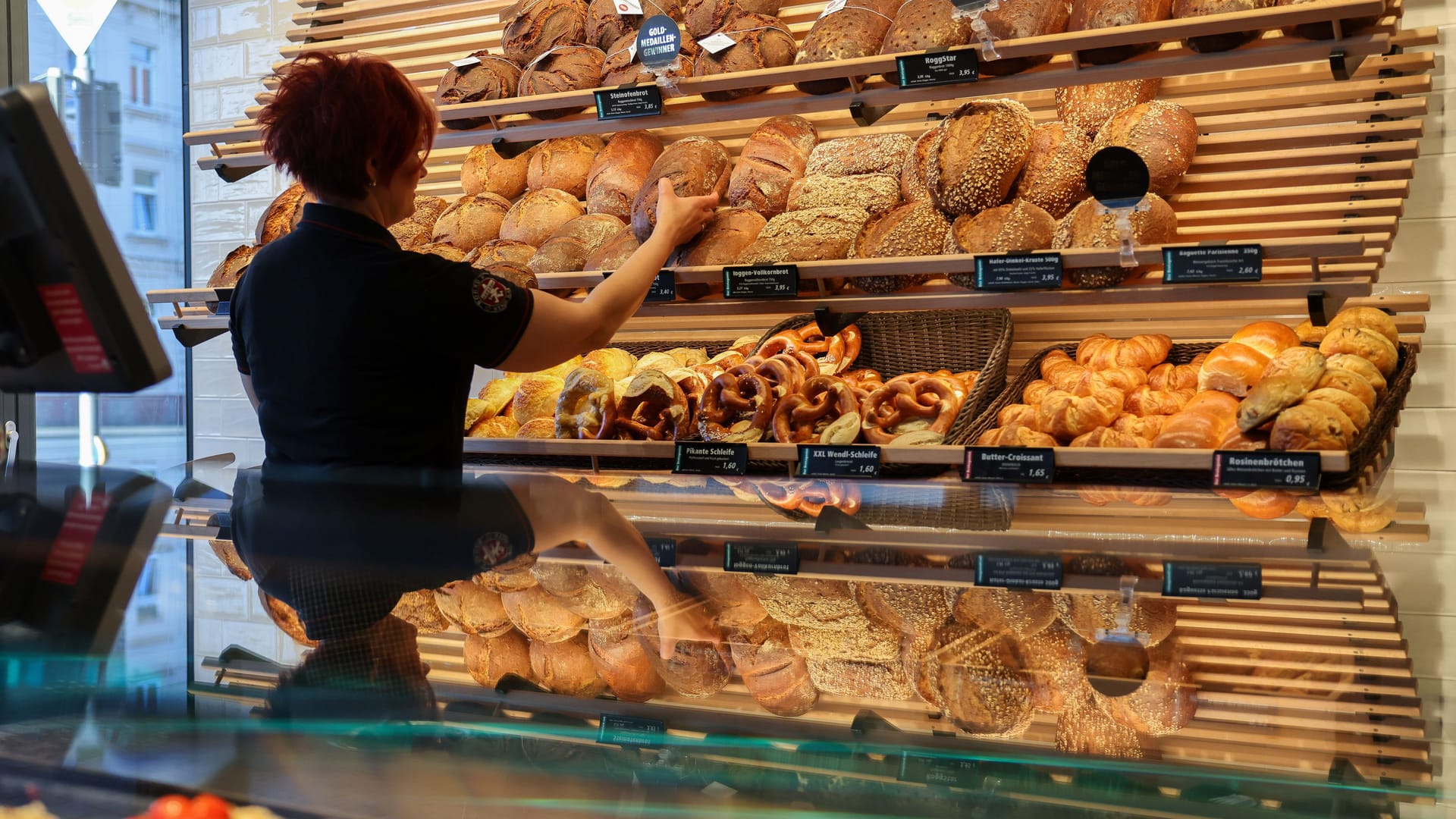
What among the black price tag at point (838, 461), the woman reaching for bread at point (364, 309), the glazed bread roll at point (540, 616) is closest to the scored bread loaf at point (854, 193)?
the black price tag at point (838, 461)

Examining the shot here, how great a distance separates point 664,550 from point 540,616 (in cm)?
25

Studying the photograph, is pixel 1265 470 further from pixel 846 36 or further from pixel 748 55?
pixel 748 55

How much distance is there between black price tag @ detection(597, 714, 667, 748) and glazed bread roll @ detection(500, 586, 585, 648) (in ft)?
0.46

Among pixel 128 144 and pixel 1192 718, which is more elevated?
pixel 128 144

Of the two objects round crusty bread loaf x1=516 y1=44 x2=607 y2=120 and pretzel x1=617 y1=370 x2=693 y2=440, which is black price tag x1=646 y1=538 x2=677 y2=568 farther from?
round crusty bread loaf x1=516 y1=44 x2=607 y2=120

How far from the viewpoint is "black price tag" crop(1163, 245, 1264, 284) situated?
228 centimetres

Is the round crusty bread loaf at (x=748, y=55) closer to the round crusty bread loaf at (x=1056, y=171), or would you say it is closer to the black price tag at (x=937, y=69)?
the black price tag at (x=937, y=69)

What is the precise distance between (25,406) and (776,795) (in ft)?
16.3

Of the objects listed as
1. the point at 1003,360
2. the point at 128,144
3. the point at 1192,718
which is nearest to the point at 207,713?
the point at 1192,718

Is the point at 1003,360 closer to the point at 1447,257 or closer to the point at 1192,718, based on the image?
the point at 1447,257

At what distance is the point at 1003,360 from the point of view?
106 inches

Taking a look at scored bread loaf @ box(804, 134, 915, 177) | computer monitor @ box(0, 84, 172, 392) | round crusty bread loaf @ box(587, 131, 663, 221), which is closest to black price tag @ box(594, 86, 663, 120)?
round crusty bread loaf @ box(587, 131, 663, 221)

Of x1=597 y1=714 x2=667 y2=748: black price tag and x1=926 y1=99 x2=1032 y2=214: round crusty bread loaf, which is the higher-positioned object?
x1=926 y1=99 x2=1032 y2=214: round crusty bread loaf

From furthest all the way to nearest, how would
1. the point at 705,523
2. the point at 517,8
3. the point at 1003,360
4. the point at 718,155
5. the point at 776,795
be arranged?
the point at 517,8
the point at 718,155
the point at 1003,360
the point at 705,523
the point at 776,795
